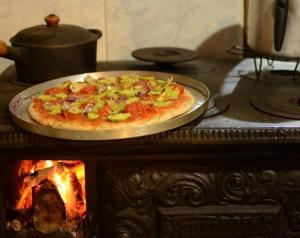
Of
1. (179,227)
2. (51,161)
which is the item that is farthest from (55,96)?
(179,227)

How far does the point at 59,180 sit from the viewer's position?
40.9 inches

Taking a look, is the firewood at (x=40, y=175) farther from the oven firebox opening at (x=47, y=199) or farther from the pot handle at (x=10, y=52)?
the pot handle at (x=10, y=52)

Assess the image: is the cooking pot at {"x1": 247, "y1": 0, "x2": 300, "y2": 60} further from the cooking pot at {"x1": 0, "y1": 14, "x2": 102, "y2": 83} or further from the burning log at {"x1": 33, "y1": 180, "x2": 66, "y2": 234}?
the burning log at {"x1": 33, "y1": 180, "x2": 66, "y2": 234}

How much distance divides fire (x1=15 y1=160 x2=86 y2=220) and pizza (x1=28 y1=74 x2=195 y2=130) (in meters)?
0.12

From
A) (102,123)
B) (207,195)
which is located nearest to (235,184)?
(207,195)

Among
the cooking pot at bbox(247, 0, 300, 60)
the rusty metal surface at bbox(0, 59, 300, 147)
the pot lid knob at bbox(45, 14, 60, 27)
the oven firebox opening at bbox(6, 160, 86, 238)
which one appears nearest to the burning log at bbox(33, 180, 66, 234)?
the oven firebox opening at bbox(6, 160, 86, 238)

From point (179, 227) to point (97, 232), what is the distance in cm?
17

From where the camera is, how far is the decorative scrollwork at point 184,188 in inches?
38.9

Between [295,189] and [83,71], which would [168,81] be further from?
[295,189]

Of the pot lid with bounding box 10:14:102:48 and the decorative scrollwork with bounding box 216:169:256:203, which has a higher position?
the pot lid with bounding box 10:14:102:48

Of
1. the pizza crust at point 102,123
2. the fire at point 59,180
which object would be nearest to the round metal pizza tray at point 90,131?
the pizza crust at point 102,123

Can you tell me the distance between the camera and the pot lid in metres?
1.16

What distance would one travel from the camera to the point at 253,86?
1216mm

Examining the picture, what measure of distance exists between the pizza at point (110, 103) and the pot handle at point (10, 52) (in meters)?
0.12
